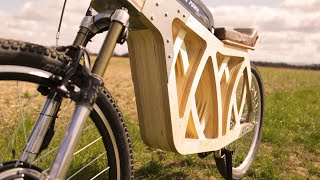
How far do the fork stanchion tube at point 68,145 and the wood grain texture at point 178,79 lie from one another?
0.79 meters

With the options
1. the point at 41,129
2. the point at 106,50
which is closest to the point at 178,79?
the point at 106,50

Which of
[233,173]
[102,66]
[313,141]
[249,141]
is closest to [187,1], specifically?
[102,66]

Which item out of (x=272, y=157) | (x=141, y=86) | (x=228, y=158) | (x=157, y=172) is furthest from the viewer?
(x=272, y=157)

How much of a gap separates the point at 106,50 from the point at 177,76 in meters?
1.01

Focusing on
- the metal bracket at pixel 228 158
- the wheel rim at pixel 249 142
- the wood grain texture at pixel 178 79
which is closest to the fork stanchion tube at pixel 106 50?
the wood grain texture at pixel 178 79

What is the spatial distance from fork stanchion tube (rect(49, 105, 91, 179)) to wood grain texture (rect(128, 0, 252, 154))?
0.79 meters

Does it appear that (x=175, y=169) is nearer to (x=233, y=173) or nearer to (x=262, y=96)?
(x=233, y=173)

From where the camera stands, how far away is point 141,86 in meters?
2.73

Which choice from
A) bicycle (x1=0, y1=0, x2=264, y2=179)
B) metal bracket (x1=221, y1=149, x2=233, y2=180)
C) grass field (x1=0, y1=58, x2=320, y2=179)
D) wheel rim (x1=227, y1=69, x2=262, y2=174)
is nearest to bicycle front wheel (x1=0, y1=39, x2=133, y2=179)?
bicycle (x1=0, y1=0, x2=264, y2=179)

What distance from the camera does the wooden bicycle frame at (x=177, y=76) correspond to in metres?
2.43

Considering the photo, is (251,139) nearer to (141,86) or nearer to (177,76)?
(177,76)

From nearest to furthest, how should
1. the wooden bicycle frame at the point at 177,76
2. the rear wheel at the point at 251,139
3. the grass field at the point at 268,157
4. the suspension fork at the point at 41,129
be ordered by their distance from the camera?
the suspension fork at the point at 41,129 < the wooden bicycle frame at the point at 177,76 < the grass field at the point at 268,157 < the rear wheel at the point at 251,139

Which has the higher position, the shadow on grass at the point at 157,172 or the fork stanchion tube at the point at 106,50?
the fork stanchion tube at the point at 106,50

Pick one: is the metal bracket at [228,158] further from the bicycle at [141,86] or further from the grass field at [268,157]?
the grass field at [268,157]
